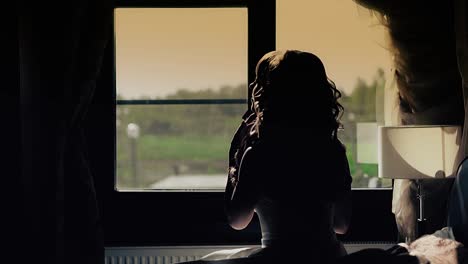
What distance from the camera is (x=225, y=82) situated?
3.96 meters

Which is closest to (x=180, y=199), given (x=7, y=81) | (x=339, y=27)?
(x=7, y=81)

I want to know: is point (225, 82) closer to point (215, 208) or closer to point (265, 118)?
point (215, 208)

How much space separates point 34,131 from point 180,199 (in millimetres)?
885

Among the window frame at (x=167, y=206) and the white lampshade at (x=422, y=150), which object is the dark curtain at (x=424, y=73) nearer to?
the window frame at (x=167, y=206)

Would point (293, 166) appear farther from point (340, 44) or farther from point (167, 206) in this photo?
point (340, 44)

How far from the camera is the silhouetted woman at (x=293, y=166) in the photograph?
2213 millimetres

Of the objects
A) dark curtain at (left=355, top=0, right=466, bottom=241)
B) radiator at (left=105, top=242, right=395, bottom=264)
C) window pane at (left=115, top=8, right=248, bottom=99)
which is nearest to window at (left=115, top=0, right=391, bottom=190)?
window pane at (left=115, top=8, right=248, bottom=99)

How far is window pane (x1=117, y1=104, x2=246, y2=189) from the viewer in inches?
154

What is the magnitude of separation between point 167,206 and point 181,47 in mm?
960

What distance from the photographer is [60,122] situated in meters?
3.35

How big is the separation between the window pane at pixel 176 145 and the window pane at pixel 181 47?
0.46 ft

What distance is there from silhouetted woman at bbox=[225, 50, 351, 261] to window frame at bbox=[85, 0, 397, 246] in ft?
4.56

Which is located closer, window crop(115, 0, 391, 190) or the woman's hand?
the woman's hand

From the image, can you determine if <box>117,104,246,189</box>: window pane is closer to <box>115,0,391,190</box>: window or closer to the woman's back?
<box>115,0,391,190</box>: window
